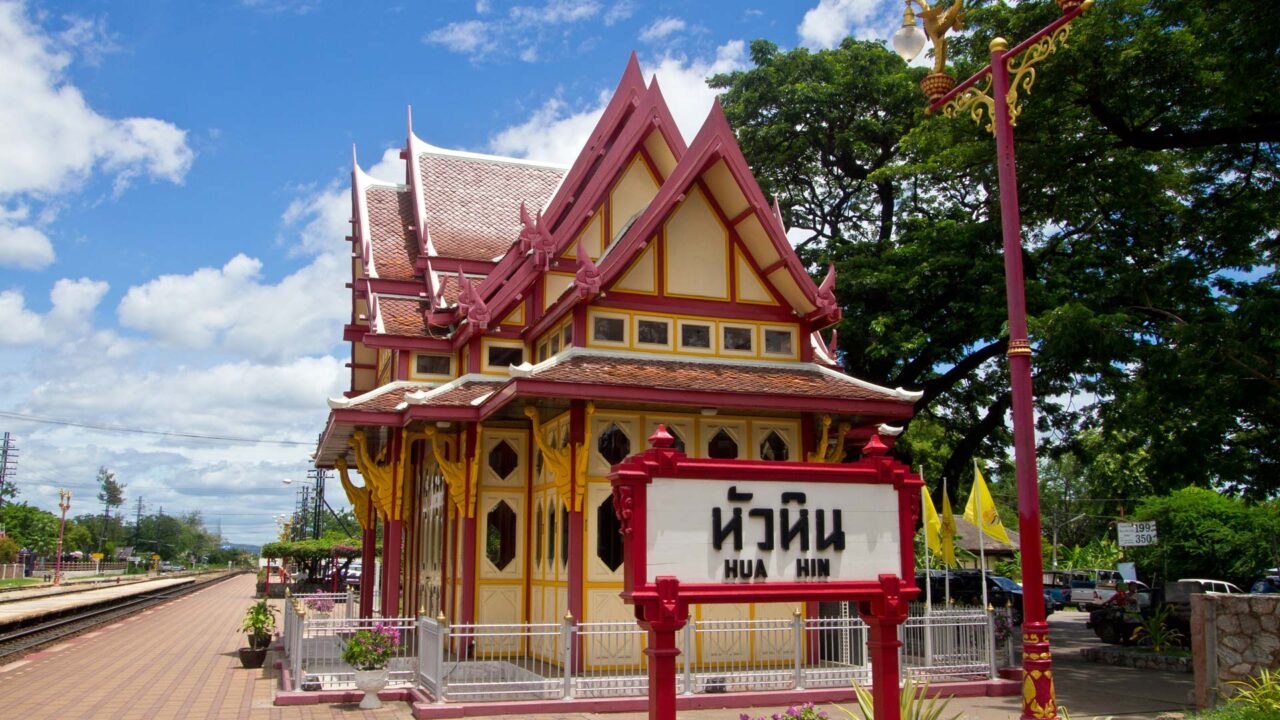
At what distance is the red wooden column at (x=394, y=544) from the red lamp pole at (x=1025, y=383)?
1278 cm

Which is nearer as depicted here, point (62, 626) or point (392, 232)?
point (392, 232)

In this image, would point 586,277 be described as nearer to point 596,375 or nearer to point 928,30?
point 596,375

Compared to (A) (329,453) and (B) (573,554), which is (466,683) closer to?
(B) (573,554)

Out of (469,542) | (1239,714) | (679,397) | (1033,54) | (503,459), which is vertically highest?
(1033,54)

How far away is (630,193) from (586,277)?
4395mm

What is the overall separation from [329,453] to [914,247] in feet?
51.1

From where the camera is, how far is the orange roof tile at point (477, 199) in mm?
23719

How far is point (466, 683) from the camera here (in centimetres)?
1315

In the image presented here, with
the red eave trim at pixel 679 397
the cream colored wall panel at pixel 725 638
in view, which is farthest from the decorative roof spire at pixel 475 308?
the cream colored wall panel at pixel 725 638

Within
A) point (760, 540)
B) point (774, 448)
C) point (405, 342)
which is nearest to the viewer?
point (760, 540)

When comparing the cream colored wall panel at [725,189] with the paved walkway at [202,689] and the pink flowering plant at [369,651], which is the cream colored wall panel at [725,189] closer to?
the paved walkway at [202,689]

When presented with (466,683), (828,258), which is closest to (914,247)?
(828,258)

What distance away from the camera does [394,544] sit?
67.3 feet

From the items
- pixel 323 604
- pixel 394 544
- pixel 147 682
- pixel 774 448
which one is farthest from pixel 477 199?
pixel 147 682
